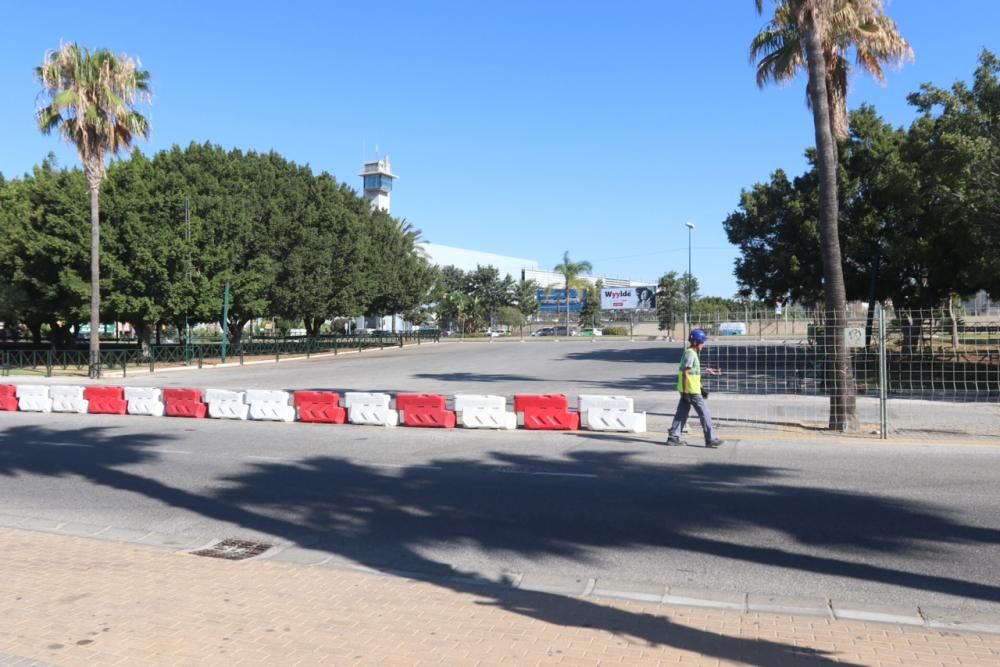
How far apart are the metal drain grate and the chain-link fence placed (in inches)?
404

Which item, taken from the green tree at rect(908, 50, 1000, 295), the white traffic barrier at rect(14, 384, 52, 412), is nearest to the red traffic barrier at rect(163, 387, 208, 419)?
the white traffic barrier at rect(14, 384, 52, 412)

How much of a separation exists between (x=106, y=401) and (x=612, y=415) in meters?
11.6

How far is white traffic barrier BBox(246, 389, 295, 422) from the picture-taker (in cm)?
1617

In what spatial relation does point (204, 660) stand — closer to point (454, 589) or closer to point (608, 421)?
point (454, 589)

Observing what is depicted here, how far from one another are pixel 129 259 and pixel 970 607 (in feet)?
126

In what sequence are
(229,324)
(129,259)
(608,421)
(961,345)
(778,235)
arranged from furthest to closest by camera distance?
1. (229,324)
2. (129,259)
3. (778,235)
4. (961,345)
5. (608,421)

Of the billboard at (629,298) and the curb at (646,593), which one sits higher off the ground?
the billboard at (629,298)

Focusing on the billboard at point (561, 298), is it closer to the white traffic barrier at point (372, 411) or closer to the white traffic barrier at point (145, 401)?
the white traffic barrier at point (145, 401)

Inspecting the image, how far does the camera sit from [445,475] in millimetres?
10180

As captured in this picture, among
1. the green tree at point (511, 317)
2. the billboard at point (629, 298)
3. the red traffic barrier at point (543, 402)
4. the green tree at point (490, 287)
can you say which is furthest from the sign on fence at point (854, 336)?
the green tree at point (490, 287)

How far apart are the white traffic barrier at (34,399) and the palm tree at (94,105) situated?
44.2 feet

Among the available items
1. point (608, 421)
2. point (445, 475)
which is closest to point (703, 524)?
point (445, 475)

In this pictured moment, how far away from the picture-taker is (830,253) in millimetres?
13875

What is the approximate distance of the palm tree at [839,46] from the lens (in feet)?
51.1
